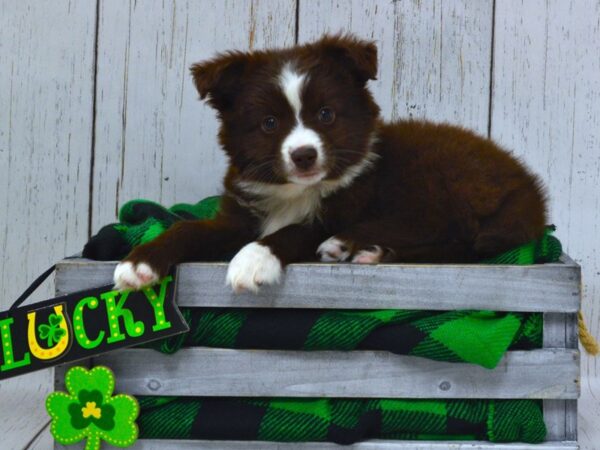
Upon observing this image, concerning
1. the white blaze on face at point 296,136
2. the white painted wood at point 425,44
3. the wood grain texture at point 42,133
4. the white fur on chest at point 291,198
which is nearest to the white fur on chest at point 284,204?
the white fur on chest at point 291,198

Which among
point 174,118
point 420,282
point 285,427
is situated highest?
point 174,118

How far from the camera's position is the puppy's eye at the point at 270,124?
243cm

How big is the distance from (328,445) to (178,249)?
68 cm

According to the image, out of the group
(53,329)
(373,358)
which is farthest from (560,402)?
(53,329)

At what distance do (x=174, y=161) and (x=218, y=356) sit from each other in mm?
1392

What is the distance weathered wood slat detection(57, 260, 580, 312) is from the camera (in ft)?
6.98

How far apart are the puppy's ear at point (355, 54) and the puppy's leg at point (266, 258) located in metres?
0.54

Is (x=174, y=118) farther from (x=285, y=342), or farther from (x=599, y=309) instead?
(x=599, y=309)

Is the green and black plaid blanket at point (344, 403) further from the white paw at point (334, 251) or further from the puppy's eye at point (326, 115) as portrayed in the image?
the puppy's eye at point (326, 115)

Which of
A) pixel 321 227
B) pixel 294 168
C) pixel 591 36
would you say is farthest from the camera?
pixel 591 36

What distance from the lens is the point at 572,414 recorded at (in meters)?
2.19

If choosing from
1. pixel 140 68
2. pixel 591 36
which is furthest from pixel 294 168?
pixel 591 36

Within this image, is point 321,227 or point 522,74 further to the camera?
point 522,74

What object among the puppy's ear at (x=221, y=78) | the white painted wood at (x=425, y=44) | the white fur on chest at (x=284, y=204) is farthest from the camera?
the white painted wood at (x=425, y=44)
